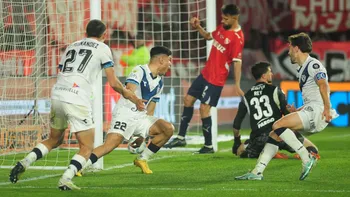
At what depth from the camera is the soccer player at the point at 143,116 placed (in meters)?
9.57

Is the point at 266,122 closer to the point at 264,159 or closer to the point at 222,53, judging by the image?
the point at 222,53

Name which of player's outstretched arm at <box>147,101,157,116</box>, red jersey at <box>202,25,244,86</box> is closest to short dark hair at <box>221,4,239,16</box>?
red jersey at <box>202,25,244,86</box>

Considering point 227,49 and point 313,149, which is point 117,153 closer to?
point 227,49

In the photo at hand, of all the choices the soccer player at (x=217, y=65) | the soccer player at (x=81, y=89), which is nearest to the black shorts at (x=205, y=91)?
the soccer player at (x=217, y=65)

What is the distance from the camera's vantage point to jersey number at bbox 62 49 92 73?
8.74 m

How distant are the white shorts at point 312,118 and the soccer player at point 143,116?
1579 millimetres

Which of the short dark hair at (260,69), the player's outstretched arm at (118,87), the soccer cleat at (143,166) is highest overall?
the player's outstretched arm at (118,87)

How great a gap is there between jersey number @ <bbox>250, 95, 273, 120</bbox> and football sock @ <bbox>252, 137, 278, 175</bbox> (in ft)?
6.21

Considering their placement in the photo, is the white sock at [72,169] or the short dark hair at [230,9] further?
the short dark hair at [230,9]

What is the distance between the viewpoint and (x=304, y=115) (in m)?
9.41

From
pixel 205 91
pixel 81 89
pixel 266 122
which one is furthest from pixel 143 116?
pixel 205 91

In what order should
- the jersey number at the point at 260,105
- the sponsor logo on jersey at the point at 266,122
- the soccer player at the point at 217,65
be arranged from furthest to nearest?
the soccer player at the point at 217,65, the sponsor logo on jersey at the point at 266,122, the jersey number at the point at 260,105

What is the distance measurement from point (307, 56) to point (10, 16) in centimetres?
421

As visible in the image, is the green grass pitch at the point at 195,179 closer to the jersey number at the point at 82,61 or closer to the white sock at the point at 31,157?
the white sock at the point at 31,157
